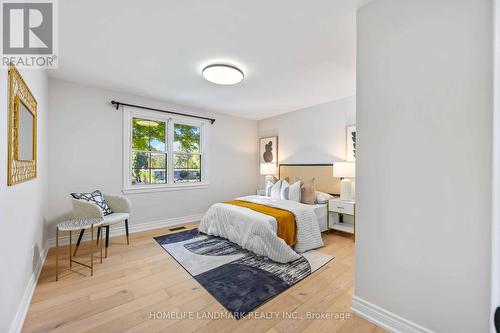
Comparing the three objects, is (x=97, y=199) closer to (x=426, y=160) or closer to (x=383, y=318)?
(x=383, y=318)

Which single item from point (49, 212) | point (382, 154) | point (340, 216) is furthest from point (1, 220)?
point (340, 216)

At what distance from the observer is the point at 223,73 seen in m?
2.56

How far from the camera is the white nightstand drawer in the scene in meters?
3.27

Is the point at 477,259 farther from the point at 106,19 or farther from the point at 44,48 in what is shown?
the point at 44,48

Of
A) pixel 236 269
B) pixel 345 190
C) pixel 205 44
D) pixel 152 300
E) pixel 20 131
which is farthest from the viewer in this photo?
pixel 345 190

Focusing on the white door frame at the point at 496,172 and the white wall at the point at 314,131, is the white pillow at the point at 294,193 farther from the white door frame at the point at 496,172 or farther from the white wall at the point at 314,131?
the white door frame at the point at 496,172

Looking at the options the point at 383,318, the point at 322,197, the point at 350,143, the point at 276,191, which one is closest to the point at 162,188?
the point at 276,191

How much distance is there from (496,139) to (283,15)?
163 centimetres

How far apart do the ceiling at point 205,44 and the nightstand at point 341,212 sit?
1827mm

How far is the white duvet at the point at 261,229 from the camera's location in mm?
2504

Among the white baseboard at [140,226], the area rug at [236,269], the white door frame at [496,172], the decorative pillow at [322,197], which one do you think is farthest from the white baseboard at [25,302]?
the decorative pillow at [322,197]

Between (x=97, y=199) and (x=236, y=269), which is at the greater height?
(x=97, y=199)

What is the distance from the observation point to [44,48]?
2189mm

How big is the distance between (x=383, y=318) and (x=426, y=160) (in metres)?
1.17
